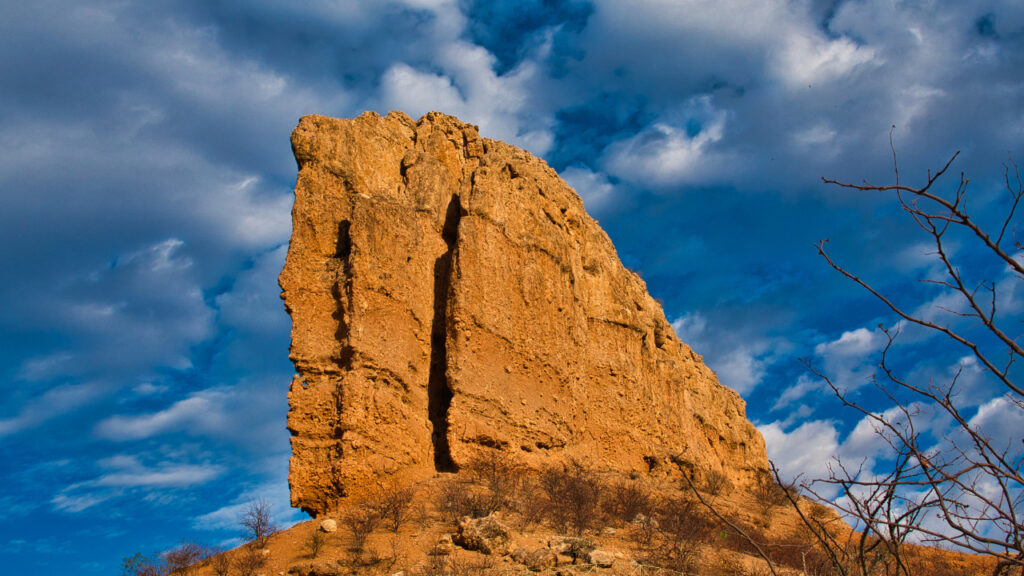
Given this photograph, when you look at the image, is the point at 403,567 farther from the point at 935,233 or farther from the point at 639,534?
the point at 935,233

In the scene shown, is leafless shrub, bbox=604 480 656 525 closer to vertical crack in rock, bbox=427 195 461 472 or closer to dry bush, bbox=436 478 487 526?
dry bush, bbox=436 478 487 526

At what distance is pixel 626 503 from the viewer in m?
13.3

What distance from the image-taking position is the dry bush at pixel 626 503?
12875 millimetres

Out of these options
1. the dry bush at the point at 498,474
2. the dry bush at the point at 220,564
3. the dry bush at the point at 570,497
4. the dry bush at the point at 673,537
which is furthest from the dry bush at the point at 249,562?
the dry bush at the point at 673,537

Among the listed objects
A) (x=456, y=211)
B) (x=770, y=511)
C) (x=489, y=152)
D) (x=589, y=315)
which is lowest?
(x=770, y=511)

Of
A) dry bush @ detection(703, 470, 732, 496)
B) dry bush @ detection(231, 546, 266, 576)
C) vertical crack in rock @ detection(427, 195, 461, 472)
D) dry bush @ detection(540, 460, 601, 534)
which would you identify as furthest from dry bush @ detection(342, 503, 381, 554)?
dry bush @ detection(703, 470, 732, 496)

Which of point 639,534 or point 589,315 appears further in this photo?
point 589,315

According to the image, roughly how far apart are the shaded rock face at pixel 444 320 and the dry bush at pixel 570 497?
66 centimetres

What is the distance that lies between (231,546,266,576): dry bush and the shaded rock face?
5.35ft

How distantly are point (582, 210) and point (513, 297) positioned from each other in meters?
6.12

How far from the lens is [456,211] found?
54.6 ft

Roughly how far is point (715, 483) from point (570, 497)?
27.8 feet

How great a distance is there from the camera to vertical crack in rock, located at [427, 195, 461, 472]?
526 inches

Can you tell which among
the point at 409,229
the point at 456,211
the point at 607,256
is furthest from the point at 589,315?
the point at 409,229
